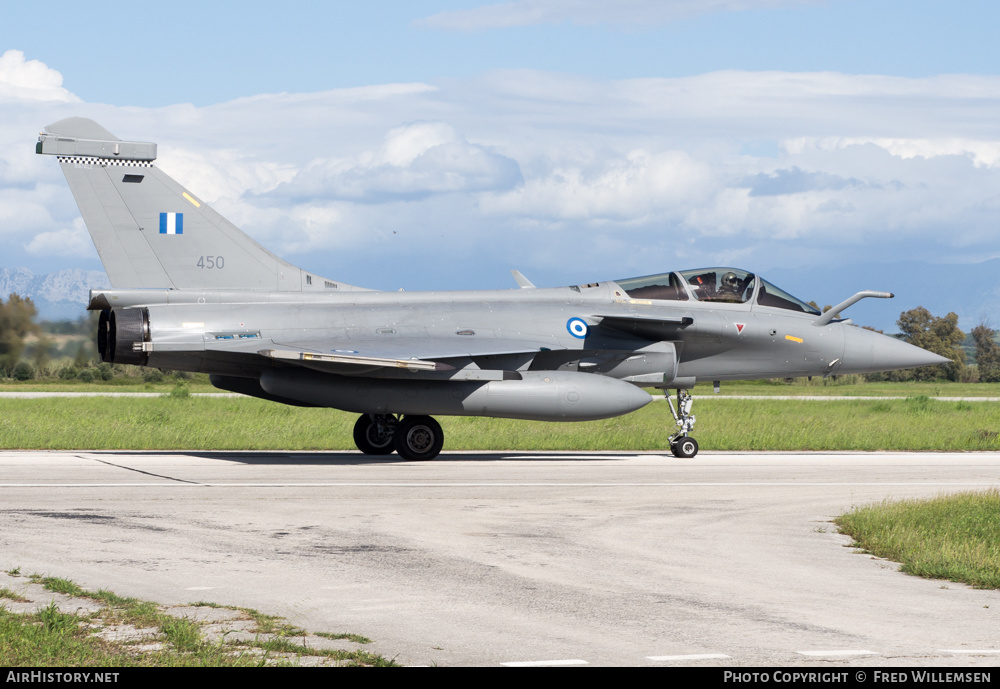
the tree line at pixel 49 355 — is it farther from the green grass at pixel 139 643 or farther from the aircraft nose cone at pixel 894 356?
the green grass at pixel 139 643

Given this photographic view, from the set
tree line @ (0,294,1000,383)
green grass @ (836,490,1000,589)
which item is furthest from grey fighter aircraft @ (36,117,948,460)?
green grass @ (836,490,1000,589)

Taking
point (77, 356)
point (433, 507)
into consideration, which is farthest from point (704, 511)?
point (77, 356)

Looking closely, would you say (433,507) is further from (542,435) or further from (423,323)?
(542,435)

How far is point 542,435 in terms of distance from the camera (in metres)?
23.0

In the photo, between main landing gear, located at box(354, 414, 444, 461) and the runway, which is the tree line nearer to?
the runway

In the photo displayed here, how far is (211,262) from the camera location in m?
18.1

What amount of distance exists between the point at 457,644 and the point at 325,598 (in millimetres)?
1541

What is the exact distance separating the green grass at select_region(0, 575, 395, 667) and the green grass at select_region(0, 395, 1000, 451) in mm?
14255

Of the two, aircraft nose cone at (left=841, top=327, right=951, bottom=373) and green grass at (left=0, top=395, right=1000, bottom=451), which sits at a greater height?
aircraft nose cone at (left=841, top=327, right=951, bottom=373)

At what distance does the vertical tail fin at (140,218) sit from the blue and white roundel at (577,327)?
5460 mm

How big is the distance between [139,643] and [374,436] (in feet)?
43.7

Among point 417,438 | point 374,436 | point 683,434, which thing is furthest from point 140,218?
point 683,434

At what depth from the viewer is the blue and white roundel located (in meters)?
18.5

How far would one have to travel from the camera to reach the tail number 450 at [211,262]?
18062mm
